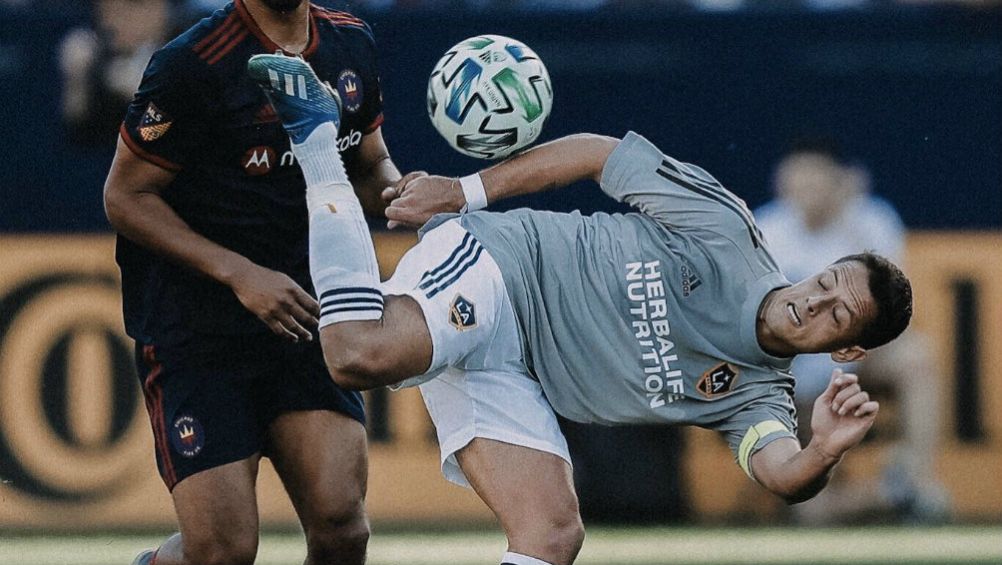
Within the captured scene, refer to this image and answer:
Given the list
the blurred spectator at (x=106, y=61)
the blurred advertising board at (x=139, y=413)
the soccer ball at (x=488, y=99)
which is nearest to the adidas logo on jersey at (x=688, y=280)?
the soccer ball at (x=488, y=99)

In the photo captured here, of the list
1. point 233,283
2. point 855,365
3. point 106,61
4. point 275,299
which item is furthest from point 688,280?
point 106,61

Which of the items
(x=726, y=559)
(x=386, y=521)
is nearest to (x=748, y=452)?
(x=726, y=559)

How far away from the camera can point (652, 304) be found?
18.0 ft

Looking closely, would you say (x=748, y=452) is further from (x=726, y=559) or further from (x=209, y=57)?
(x=726, y=559)

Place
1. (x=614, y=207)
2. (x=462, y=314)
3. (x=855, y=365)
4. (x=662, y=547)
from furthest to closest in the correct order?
1. (x=855, y=365)
2. (x=614, y=207)
3. (x=662, y=547)
4. (x=462, y=314)

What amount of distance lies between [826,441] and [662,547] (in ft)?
12.1

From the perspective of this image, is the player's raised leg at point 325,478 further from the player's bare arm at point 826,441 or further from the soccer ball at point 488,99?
the player's bare arm at point 826,441

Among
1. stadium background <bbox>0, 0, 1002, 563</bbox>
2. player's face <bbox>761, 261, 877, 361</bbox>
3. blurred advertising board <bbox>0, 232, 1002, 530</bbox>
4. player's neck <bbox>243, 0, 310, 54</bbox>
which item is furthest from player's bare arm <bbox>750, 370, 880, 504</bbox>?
blurred advertising board <bbox>0, 232, 1002, 530</bbox>

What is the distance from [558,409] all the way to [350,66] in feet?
4.25

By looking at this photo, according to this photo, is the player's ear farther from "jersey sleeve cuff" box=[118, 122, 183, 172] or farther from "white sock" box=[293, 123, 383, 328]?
"jersey sleeve cuff" box=[118, 122, 183, 172]

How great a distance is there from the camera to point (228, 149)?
5453mm

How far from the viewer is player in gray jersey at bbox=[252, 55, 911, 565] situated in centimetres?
535

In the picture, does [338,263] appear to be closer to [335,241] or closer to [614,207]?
[335,241]

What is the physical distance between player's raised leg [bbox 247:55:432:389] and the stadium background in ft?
13.1
